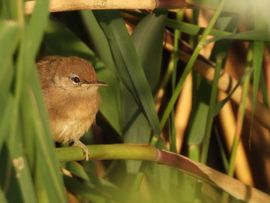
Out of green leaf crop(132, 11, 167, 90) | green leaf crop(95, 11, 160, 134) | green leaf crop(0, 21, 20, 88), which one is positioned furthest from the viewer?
green leaf crop(132, 11, 167, 90)

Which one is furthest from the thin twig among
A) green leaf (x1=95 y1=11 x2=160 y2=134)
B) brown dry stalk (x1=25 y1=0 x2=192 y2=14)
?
brown dry stalk (x1=25 y1=0 x2=192 y2=14)

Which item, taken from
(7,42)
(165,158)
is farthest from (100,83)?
(7,42)

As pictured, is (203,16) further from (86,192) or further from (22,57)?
(22,57)

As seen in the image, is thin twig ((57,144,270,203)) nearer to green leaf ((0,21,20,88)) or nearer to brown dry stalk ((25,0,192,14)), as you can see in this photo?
brown dry stalk ((25,0,192,14))

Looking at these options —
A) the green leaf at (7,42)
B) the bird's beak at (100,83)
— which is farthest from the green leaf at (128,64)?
the green leaf at (7,42)

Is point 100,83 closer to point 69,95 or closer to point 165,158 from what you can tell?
point 69,95

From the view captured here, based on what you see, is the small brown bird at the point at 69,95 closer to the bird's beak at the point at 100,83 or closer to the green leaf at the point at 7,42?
the bird's beak at the point at 100,83
